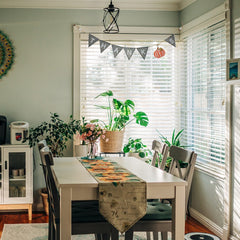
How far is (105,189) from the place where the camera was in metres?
2.54

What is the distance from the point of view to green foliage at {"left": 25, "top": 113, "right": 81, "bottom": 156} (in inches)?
182

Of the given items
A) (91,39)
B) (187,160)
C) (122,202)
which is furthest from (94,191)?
(91,39)

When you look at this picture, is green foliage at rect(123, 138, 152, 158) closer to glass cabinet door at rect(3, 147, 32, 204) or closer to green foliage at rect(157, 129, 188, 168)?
green foliage at rect(157, 129, 188, 168)

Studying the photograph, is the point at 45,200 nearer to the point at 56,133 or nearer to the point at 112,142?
the point at 56,133

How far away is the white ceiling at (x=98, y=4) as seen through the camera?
193 inches

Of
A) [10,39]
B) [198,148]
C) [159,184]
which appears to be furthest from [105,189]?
[10,39]

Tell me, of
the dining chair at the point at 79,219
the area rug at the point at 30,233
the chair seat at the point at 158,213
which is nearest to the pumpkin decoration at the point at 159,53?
the area rug at the point at 30,233

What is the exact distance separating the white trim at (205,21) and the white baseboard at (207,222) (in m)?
2.12

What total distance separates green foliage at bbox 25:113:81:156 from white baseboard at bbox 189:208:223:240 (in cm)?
169

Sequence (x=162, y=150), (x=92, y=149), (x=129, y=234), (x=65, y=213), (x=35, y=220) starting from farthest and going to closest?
(x=35, y=220) < (x=92, y=149) < (x=162, y=150) < (x=129, y=234) < (x=65, y=213)

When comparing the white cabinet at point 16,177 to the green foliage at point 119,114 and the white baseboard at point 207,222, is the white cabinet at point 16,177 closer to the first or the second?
the green foliage at point 119,114

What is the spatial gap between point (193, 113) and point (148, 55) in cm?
101

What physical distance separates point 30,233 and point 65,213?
1.78m

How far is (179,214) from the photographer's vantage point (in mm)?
2654
